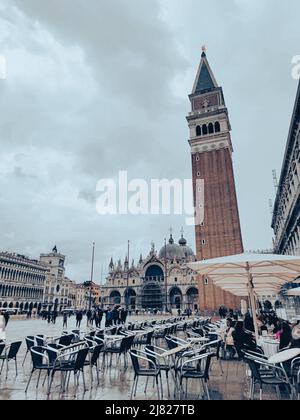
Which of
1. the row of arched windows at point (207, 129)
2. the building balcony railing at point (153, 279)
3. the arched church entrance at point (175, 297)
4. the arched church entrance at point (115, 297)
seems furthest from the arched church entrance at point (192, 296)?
the row of arched windows at point (207, 129)

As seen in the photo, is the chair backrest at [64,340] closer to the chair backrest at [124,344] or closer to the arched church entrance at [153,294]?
the chair backrest at [124,344]

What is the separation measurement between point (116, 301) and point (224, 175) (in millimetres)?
41654

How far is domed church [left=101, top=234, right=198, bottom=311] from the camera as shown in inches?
2329

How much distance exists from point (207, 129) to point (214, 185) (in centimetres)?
1010

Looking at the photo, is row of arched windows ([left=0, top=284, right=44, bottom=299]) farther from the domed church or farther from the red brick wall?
the red brick wall

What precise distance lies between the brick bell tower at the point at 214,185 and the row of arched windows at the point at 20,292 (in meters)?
42.3

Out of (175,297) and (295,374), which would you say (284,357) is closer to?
(295,374)

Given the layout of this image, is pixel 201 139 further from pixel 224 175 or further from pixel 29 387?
pixel 29 387

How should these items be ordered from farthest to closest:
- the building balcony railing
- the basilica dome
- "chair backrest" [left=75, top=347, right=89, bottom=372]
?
the basilica dome
the building balcony railing
"chair backrest" [left=75, top=347, right=89, bottom=372]

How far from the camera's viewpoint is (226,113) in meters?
44.3

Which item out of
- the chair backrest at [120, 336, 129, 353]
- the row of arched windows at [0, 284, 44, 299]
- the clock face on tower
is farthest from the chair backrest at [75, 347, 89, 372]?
the row of arched windows at [0, 284, 44, 299]

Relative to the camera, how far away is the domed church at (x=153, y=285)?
5916 cm
